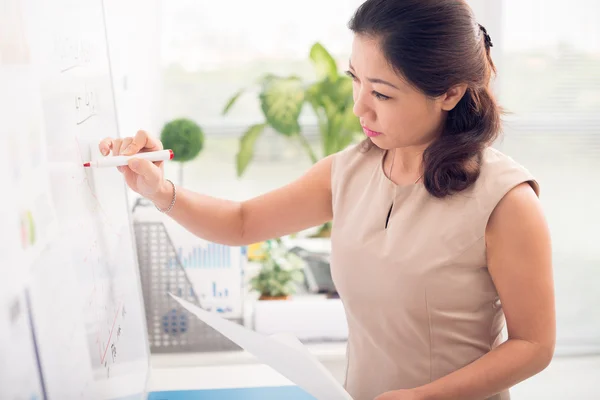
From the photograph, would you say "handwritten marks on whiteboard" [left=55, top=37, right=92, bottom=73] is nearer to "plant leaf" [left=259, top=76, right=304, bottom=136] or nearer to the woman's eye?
the woman's eye

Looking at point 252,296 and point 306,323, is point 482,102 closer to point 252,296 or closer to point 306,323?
point 306,323

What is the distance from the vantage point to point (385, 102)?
101 centimetres

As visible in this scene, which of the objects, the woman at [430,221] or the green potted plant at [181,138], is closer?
the woman at [430,221]

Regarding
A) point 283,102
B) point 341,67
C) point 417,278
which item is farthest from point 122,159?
point 341,67

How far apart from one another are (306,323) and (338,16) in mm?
1163

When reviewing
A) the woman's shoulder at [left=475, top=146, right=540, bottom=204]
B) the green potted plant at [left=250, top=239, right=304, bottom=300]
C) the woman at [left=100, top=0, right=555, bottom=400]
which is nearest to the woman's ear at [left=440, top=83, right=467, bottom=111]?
the woman at [left=100, top=0, right=555, bottom=400]

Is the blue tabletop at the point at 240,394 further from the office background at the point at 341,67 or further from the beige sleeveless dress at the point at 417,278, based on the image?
the office background at the point at 341,67

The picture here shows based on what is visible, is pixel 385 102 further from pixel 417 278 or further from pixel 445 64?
pixel 417 278

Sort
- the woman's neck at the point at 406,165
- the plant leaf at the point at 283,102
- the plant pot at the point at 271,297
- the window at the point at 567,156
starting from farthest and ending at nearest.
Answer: the window at the point at 567,156, the plant leaf at the point at 283,102, the plant pot at the point at 271,297, the woman's neck at the point at 406,165

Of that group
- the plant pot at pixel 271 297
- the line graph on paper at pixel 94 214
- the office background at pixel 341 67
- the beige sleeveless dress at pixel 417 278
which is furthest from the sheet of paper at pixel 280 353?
the office background at pixel 341 67

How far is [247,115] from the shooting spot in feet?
7.81

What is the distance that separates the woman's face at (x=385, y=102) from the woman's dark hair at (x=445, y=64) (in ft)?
0.05

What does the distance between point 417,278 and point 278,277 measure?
739 millimetres

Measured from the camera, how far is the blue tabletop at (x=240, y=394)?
128 cm
